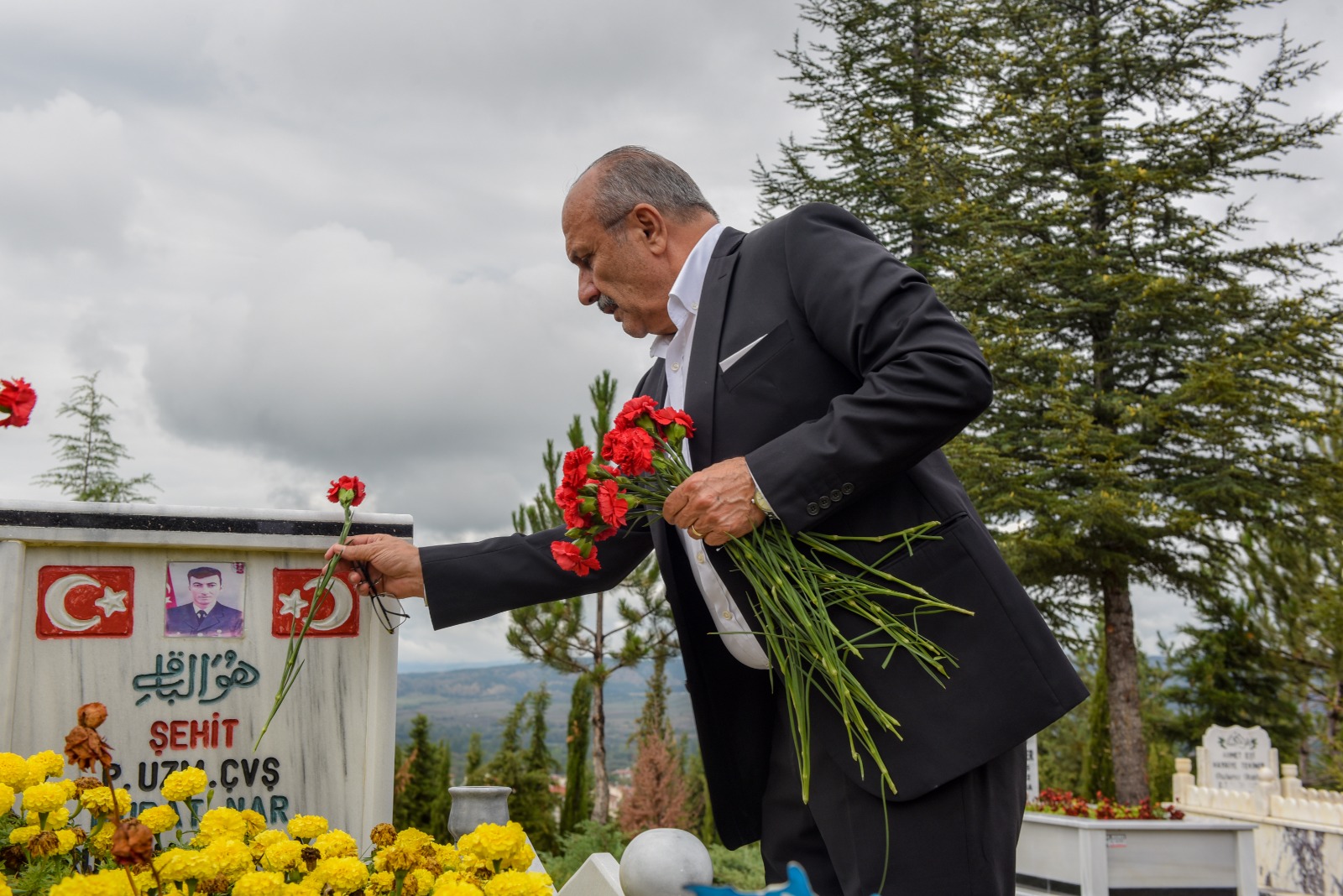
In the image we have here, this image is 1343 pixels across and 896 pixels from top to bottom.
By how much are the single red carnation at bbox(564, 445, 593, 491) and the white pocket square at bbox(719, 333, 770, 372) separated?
276 millimetres

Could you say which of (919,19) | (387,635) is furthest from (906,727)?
(919,19)

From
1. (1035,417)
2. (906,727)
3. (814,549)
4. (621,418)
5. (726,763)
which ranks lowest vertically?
(726,763)

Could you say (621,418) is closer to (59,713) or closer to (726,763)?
(726,763)

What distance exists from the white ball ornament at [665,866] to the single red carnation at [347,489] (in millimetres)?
1145

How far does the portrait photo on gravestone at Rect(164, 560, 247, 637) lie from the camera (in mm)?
2439

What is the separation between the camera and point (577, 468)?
5.48 feet

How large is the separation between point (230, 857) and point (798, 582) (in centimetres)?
91

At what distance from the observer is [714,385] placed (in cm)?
178

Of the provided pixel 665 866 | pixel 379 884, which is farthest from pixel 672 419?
pixel 379 884

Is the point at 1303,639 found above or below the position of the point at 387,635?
below

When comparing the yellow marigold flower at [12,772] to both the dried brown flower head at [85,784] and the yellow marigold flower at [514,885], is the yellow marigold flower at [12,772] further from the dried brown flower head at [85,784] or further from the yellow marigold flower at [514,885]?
the yellow marigold flower at [514,885]

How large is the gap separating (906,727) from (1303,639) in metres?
15.5

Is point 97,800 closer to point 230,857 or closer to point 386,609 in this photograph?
point 230,857

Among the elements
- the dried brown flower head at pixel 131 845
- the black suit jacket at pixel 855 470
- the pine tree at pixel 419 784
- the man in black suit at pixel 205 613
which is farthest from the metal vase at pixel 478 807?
the pine tree at pixel 419 784
